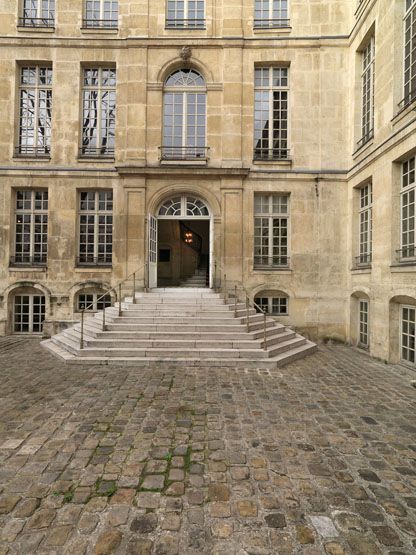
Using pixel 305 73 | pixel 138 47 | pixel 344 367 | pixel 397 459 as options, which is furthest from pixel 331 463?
pixel 138 47

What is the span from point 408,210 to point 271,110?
20.8 feet

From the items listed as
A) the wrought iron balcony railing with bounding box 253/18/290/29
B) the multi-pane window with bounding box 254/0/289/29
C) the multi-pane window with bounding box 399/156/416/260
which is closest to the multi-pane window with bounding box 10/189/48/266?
the wrought iron balcony railing with bounding box 253/18/290/29

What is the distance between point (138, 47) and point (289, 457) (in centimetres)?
1325

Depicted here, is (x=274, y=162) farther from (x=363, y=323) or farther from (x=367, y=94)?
(x=363, y=323)

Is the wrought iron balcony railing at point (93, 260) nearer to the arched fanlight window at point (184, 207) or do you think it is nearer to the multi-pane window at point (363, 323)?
the arched fanlight window at point (184, 207)

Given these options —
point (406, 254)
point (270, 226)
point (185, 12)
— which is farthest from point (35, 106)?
point (406, 254)

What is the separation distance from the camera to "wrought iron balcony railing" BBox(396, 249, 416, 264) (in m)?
7.52

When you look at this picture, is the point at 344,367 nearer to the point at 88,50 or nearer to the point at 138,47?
the point at 138,47

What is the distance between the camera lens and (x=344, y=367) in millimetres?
7543

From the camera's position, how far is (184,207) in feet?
→ 38.0

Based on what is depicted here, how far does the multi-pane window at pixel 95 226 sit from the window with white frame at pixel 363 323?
880 centimetres

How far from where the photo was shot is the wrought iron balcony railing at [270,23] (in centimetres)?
1136

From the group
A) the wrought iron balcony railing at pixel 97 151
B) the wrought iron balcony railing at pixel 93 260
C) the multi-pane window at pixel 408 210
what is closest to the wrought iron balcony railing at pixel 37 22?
the wrought iron balcony railing at pixel 97 151

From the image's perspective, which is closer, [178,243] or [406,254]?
[406,254]
